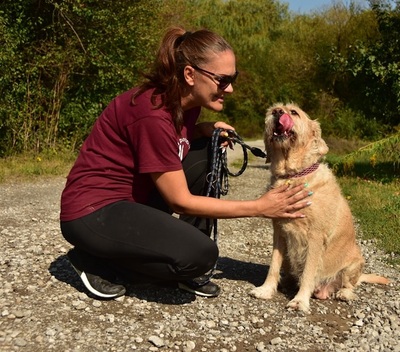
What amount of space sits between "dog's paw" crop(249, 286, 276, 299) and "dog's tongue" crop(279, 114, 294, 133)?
127 cm

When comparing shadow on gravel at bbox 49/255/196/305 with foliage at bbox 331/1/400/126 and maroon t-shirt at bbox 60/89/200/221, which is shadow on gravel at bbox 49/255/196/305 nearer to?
maroon t-shirt at bbox 60/89/200/221

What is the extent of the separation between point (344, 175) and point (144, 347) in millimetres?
8381

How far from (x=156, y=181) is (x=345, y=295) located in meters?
1.90

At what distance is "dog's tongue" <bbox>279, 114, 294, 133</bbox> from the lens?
13.5 ft

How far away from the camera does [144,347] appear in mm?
3209

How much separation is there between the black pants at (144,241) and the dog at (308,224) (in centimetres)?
77

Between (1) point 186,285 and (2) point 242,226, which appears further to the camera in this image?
(2) point 242,226

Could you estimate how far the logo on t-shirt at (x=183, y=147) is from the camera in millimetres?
3803

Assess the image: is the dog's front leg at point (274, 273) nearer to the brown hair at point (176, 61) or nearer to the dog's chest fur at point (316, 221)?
the dog's chest fur at point (316, 221)

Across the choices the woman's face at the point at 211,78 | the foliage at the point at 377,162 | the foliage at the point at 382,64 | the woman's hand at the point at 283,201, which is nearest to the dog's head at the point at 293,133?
the woman's hand at the point at 283,201

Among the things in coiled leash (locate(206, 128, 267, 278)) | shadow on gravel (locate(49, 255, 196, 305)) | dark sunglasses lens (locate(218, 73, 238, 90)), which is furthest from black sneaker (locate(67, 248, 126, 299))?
dark sunglasses lens (locate(218, 73, 238, 90))

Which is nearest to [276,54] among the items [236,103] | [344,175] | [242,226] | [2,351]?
[236,103]

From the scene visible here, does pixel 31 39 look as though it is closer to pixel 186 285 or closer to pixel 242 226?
pixel 242 226

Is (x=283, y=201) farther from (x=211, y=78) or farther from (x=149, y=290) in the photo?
(x=149, y=290)
